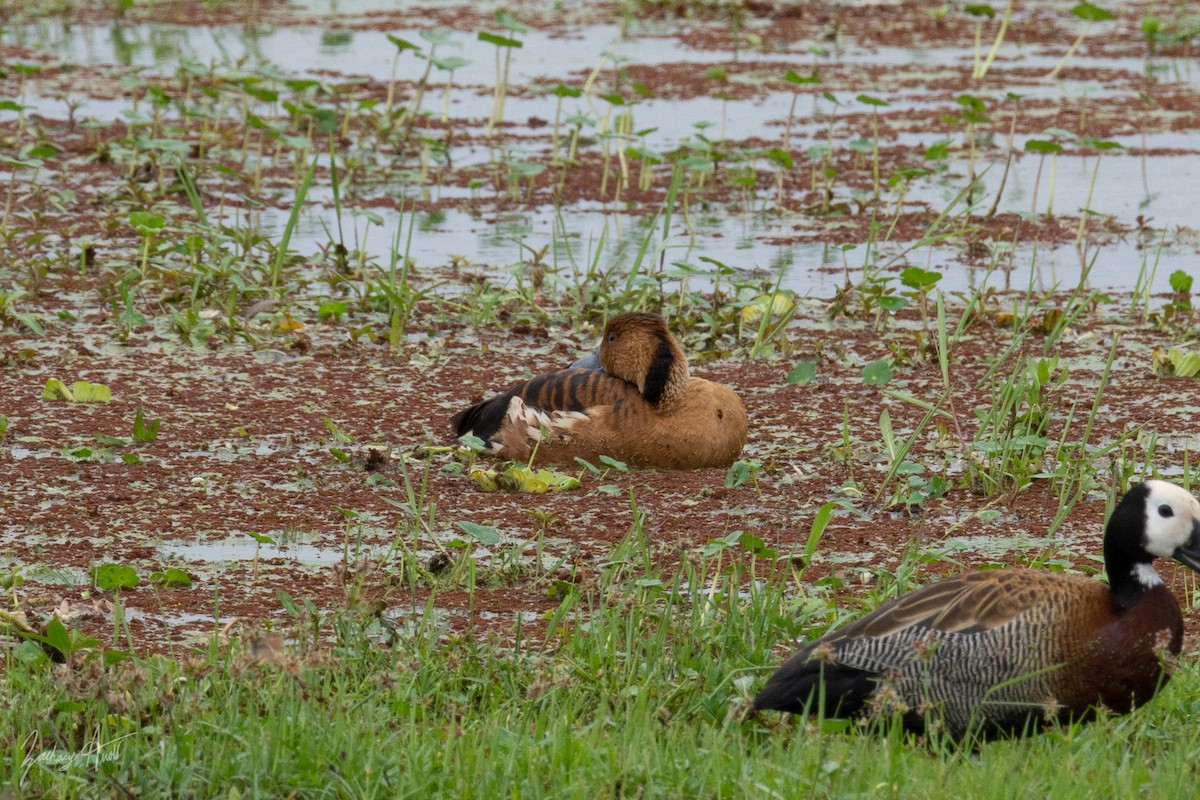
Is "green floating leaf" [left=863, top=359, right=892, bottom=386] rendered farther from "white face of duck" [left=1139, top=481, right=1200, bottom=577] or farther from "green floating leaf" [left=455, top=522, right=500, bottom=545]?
"white face of duck" [left=1139, top=481, right=1200, bottom=577]

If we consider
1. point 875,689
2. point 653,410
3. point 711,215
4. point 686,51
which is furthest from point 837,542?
point 686,51

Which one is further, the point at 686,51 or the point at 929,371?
the point at 686,51

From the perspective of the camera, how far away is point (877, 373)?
21.7ft

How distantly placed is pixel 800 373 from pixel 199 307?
9.00ft

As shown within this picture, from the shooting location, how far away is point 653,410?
6.30 m

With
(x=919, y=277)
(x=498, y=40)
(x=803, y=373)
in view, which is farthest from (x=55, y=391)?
(x=498, y=40)

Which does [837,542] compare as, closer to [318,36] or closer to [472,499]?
[472,499]

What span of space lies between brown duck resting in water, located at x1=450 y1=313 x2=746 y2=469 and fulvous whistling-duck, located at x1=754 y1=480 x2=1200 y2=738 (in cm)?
223

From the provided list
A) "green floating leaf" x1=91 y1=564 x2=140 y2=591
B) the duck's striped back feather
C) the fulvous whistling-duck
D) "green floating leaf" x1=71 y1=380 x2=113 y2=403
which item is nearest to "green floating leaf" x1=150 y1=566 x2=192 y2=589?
"green floating leaf" x1=91 y1=564 x2=140 y2=591

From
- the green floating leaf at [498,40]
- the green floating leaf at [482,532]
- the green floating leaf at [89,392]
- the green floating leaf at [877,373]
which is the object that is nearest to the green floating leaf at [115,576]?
the green floating leaf at [482,532]

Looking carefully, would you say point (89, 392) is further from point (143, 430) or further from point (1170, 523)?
point (1170, 523)

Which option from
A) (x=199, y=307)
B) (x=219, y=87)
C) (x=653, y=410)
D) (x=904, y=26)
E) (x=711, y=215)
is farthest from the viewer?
(x=904, y=26)

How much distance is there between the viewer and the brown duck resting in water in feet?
20.4

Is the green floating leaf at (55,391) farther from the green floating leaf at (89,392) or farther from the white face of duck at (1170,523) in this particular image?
the white face of duck at (1170,523)
